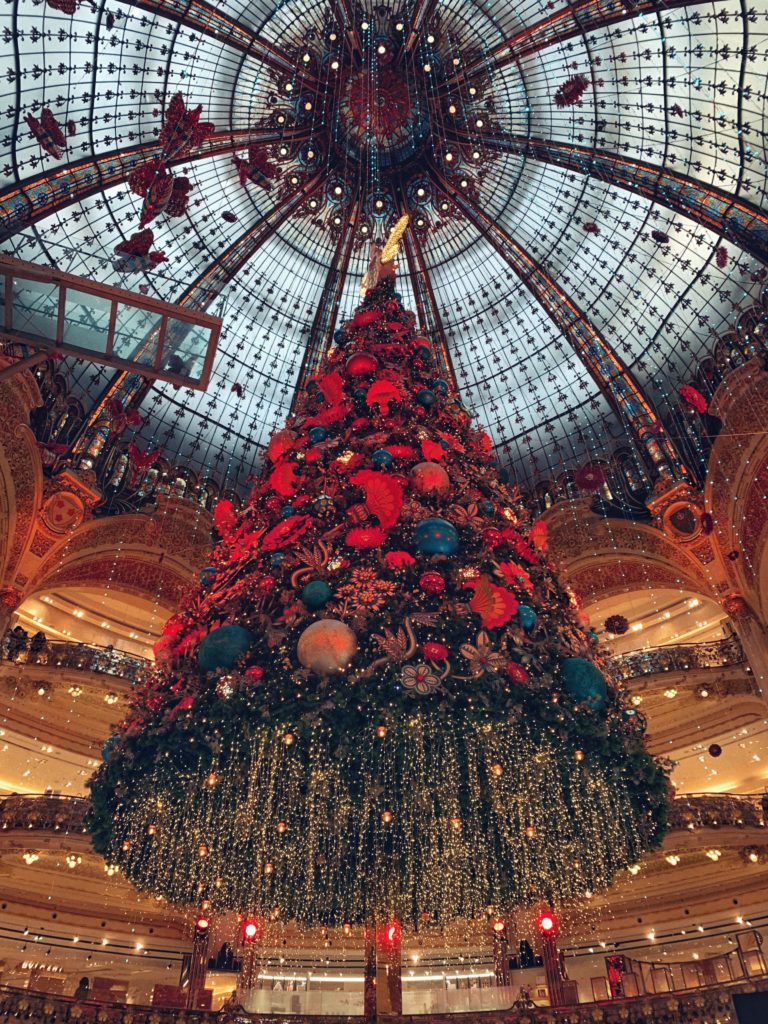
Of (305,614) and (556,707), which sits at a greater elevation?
(305,614)

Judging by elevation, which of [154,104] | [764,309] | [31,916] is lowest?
[31,916]

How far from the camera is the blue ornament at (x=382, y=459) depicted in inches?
265

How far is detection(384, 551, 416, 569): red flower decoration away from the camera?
19.2 ft

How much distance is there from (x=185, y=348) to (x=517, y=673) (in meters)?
4.35

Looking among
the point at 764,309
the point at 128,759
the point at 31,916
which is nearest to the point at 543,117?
the point at 764,309

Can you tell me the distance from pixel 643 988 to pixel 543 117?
771 inches

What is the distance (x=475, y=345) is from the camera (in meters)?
19.1

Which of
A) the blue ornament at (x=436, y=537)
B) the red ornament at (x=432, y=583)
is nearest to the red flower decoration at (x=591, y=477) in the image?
the blue ornament at (x=436, y=537)

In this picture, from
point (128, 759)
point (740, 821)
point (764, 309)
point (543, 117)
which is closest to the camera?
point (128, 759)

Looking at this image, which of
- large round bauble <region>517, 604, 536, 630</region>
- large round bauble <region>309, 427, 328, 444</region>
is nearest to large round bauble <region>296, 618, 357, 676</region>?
large round bauble <region>517, 604, 536, 630</region>

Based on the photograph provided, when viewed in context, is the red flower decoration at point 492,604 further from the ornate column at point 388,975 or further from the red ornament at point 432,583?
the ornate column at point 388,975

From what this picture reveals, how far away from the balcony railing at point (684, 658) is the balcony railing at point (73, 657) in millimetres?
12206

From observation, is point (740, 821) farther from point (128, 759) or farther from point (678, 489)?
point (128, 759)

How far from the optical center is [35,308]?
19.5 ft
